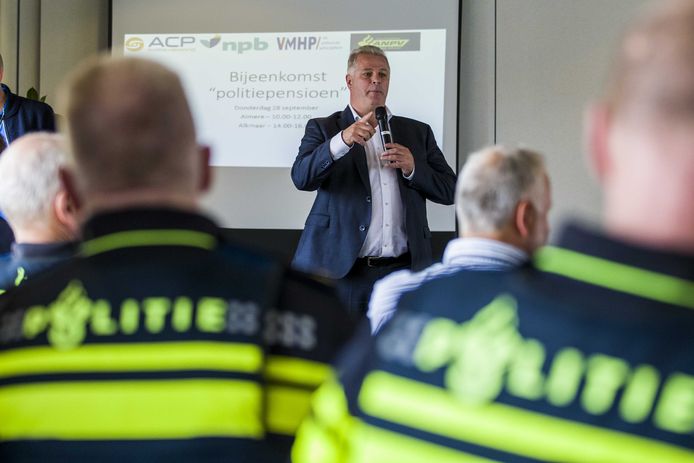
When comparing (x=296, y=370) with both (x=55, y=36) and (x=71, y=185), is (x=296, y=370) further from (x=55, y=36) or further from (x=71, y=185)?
(x=55, y=36)

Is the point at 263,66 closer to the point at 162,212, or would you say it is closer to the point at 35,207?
the point at 35,207

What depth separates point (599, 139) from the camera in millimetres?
844

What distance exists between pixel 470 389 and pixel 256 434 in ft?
Answer: 1.24

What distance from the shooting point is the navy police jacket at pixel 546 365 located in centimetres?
79

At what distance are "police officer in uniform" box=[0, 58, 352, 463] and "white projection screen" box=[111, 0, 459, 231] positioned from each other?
5.56 m

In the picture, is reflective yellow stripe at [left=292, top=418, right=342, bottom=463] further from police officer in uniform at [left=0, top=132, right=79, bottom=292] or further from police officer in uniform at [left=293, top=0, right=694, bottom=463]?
police officer in uniform at [left=0, top=132, right=79, bottom=292]

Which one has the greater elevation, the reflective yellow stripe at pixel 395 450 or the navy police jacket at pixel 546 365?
the navy police jacket at pixel 546 365

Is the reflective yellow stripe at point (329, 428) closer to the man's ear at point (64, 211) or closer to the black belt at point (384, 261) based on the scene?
the man's ear at point (64, 211)

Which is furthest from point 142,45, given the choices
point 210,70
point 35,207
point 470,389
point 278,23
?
point 470,389

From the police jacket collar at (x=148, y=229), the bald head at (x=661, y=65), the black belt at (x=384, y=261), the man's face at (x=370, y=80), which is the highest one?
the man's face at (x=370, y=80)

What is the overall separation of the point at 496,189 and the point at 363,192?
2102 millimetres

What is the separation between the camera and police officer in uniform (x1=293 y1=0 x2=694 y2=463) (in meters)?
0.78

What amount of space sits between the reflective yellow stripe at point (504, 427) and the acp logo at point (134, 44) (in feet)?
21.6

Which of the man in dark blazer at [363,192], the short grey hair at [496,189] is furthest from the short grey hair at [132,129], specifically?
the man in dark blazer at [363,192]
